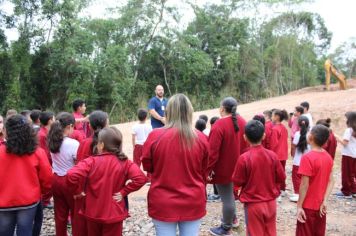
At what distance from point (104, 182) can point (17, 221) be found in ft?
2.91

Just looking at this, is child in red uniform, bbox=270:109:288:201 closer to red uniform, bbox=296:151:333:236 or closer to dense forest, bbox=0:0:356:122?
red uniform, bbox=296:151:333:236

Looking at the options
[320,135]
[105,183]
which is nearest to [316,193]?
[320,135]

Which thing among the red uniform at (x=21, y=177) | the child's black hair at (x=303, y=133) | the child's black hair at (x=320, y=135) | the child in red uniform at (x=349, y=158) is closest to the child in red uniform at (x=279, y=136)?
the child's black hair at (x=303, y=133)

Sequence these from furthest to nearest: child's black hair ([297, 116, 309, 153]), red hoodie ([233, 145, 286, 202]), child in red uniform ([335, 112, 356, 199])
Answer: child in red uniform ([335, 112, 356, 199]), child's black hair ([297, 116, 309, 153]), red hoodie ([233, 145, 286, 202])

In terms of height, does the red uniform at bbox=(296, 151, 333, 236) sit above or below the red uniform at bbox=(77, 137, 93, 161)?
below

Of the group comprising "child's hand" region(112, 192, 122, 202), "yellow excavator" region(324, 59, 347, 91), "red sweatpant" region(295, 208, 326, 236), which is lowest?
"red sweatpant" region(295, 208, 326, 236)

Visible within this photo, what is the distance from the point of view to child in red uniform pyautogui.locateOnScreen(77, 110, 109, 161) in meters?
3.44

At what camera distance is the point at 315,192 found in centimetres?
356

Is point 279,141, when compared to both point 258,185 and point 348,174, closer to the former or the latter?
point 348,174

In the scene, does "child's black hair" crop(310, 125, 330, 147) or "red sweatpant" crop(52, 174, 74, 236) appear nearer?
"child's black hair" crop(310, 125, 330, 147)

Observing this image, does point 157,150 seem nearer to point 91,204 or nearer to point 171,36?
point 91,204

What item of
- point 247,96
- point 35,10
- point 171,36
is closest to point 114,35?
point 171,36

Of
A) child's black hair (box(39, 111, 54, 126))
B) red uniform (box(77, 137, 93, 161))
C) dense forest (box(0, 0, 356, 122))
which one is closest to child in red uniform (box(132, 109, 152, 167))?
child's black hair (box(39, 111, 54, 126))

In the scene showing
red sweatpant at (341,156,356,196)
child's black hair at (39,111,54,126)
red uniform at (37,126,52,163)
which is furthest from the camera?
red sweatpant at (341,156,356,196)
